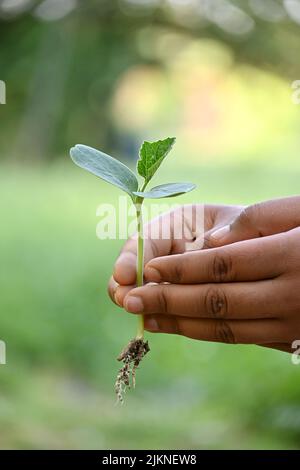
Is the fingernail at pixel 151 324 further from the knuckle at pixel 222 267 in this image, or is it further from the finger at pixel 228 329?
the knuckle at pixel 222 267

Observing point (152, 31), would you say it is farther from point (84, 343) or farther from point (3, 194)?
point (84, 343)

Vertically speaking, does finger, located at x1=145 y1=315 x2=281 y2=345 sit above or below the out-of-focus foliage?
below

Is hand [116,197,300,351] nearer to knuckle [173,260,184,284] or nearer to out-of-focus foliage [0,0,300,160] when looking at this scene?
knuckle [173,260,184,284]

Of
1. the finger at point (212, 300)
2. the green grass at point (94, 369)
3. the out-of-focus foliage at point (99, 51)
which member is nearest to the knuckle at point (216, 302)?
the finger at point (212, 300)

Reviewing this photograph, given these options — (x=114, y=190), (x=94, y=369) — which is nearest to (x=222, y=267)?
(x=94, y=369)

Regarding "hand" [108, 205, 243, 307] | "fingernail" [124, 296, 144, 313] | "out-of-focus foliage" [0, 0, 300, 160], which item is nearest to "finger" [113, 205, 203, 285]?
"hand" [108, 205, 243, 307]

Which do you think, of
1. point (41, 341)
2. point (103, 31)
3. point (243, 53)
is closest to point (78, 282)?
point (41, 341)
